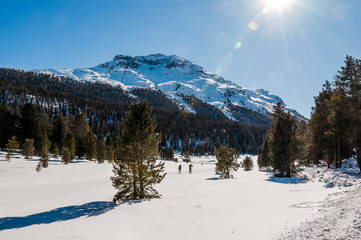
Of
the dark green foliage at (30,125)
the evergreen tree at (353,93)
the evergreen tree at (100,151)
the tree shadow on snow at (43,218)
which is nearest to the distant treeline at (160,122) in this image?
the evergreen tree at (100,151)

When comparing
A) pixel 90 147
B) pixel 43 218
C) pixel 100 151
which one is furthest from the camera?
pixel 90 147

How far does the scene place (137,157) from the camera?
14.3m

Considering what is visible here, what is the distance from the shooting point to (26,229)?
7.89 meters

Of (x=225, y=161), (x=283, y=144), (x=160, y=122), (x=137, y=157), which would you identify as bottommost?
(x=225, y=161)

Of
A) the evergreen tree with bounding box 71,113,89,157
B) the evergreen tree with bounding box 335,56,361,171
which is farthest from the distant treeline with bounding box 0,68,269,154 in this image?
the evergreen tree with bounding box 335,56,361,171

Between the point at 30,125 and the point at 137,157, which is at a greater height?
the point at 30,125

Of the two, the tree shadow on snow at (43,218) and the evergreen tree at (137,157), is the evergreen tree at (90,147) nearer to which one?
the evergreen tree at (137,157)

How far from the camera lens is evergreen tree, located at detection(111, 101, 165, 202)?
1379cm

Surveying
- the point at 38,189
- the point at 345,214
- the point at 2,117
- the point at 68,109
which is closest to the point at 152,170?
the point at 345,214

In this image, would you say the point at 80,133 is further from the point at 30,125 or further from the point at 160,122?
the point at 160,122

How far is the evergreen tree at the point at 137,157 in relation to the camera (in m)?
13.8

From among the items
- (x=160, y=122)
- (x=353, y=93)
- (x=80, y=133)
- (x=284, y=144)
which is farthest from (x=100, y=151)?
(x=160, y=122)

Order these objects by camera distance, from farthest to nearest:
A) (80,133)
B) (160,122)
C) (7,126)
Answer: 1. (160,122)
2. (80,133)
3. (7,126)

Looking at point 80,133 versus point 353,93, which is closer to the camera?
point 353,93
